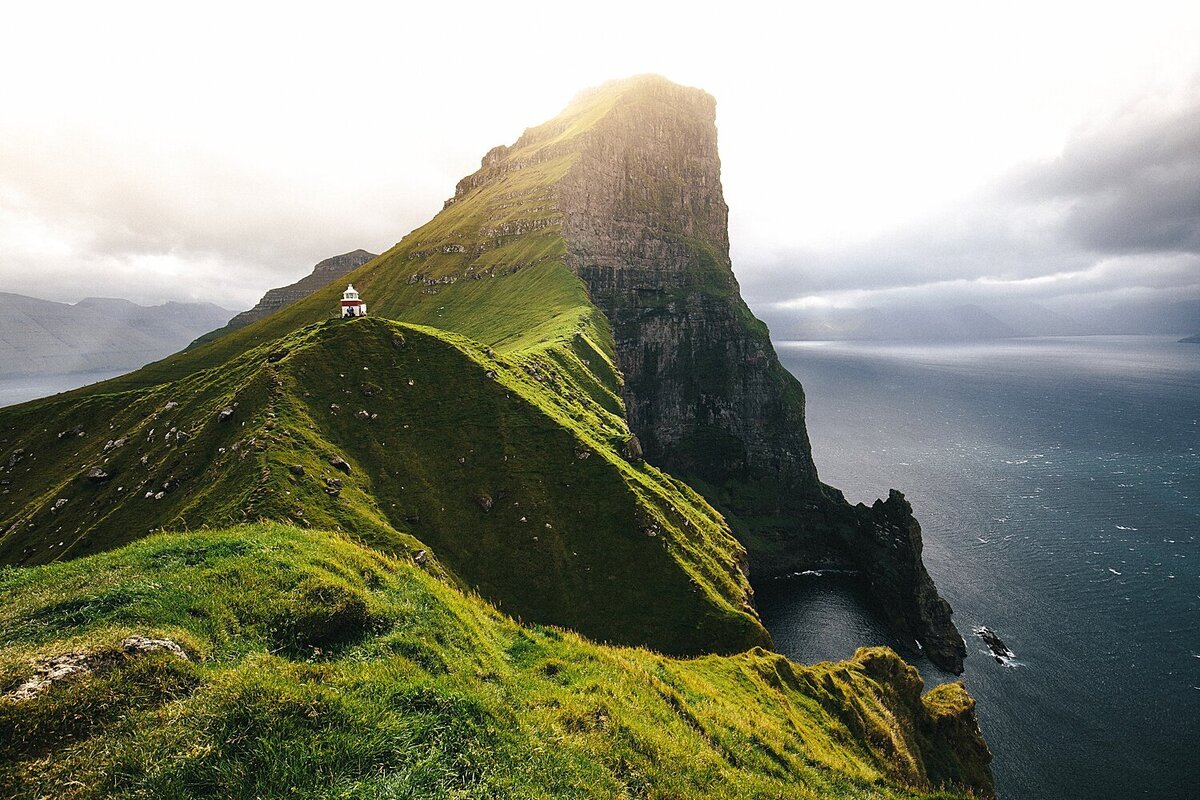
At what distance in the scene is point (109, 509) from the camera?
34750mm

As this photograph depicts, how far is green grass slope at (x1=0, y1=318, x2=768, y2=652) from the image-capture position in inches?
1265

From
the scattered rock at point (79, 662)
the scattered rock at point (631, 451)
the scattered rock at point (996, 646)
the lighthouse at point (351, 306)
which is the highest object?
the lighthouse at point (351, 306)

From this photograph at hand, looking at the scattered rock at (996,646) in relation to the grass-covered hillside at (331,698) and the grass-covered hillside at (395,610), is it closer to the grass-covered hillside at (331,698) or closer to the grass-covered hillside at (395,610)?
the grass-covered hillside at (395,610)

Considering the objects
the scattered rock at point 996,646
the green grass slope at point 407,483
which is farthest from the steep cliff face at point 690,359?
the green grass slope at point 407,483

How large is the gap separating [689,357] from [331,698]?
140 meters

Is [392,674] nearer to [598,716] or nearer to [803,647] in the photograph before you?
[598,716]

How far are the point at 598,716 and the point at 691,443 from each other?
134 metres

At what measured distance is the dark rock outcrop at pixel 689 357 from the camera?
5030 inches

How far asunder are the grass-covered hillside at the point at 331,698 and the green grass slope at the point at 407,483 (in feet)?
48.8

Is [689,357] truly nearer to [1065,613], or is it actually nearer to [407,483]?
[1065,613]

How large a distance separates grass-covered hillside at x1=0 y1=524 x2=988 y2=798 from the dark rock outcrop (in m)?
110

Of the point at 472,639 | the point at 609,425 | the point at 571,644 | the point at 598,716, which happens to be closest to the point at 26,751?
the point at 472,639

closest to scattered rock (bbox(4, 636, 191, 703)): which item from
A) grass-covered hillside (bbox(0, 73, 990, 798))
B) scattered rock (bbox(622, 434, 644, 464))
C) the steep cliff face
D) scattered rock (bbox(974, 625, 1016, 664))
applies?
grass-covered hillside (bbox(0, 73, 990, 798))

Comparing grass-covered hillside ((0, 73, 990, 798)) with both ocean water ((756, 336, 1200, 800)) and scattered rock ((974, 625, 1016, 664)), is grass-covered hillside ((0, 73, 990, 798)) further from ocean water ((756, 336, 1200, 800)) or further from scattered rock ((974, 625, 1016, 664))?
scattered rock ((974, 625, 1016, 664))
